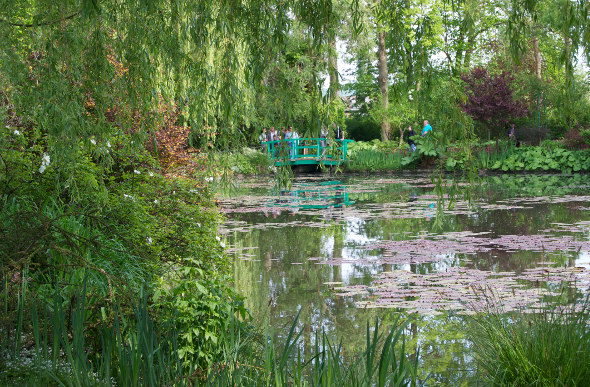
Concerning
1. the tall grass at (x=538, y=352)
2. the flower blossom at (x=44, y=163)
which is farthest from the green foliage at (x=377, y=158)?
the tall grass at (x=538, y=352)

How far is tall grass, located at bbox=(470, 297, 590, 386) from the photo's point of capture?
2588mm

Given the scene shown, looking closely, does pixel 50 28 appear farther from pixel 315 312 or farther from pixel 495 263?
pixel 495 263

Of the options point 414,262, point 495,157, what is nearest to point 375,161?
point 495,157

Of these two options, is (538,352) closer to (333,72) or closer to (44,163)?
(333,72)

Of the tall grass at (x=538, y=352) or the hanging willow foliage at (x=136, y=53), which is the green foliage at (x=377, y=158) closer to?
the hanging willow foliage at (x=136, y=53)

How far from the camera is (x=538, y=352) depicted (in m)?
2.69

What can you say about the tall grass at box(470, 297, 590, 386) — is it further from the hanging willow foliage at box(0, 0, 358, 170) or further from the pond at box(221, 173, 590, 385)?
the hanging willow foliage at box(0, 0, 358, 170)

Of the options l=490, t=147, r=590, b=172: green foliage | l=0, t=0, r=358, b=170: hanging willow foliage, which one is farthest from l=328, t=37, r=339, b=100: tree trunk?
l=490, t=147, r=590, b=172: green foliage

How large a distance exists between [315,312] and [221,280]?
0.99m

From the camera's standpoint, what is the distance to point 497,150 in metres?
19.5

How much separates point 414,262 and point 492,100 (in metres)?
14.2

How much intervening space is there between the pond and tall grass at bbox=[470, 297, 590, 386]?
8.1 inches

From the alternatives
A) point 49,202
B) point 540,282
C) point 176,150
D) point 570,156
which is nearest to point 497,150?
point 570,156

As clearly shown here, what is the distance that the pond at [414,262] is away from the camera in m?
4.00
